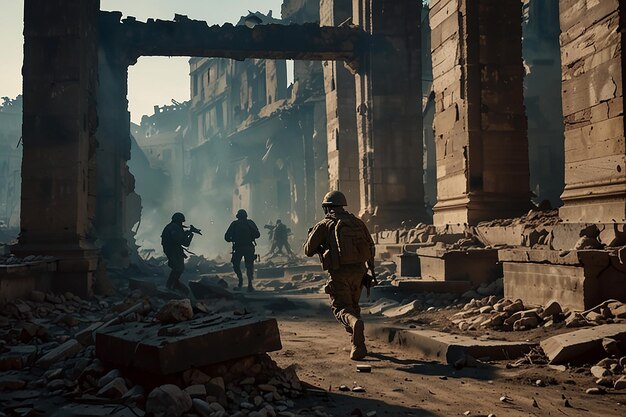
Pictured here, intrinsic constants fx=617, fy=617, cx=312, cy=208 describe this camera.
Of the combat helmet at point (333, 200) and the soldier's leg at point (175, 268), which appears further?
the soldier's leg at point (175, 268)

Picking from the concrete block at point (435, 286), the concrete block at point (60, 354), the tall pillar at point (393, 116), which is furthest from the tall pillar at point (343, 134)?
the concrete block at point (60, 354)

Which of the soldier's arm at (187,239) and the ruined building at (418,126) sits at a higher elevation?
the ruined building at (418,126)

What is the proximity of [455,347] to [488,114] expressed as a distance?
18.5 feet

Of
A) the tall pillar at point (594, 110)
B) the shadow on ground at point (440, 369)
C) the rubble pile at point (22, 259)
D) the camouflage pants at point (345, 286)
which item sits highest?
the tall pillar at point (594, 110)

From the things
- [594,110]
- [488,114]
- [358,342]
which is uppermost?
[488,114]

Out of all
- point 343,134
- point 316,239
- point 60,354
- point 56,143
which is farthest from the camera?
point 343,134

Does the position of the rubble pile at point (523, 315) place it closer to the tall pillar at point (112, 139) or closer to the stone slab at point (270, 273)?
the tall pillar at point (112, 139)

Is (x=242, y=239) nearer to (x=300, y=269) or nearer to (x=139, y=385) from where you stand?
(x=300, y=269)

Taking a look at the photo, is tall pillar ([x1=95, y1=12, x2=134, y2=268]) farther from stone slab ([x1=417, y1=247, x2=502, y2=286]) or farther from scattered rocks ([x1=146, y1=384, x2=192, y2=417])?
scattered rocks ([x1=146, y1=384, x2=192, y2=417])

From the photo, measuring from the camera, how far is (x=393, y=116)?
51.7 feet

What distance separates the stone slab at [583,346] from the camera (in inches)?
193

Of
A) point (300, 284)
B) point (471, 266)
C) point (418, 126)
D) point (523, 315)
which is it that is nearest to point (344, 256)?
point (523, 315)

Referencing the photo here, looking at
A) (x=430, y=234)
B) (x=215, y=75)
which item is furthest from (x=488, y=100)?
(x=215, y=75)

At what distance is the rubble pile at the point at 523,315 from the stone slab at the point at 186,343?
3011mm
